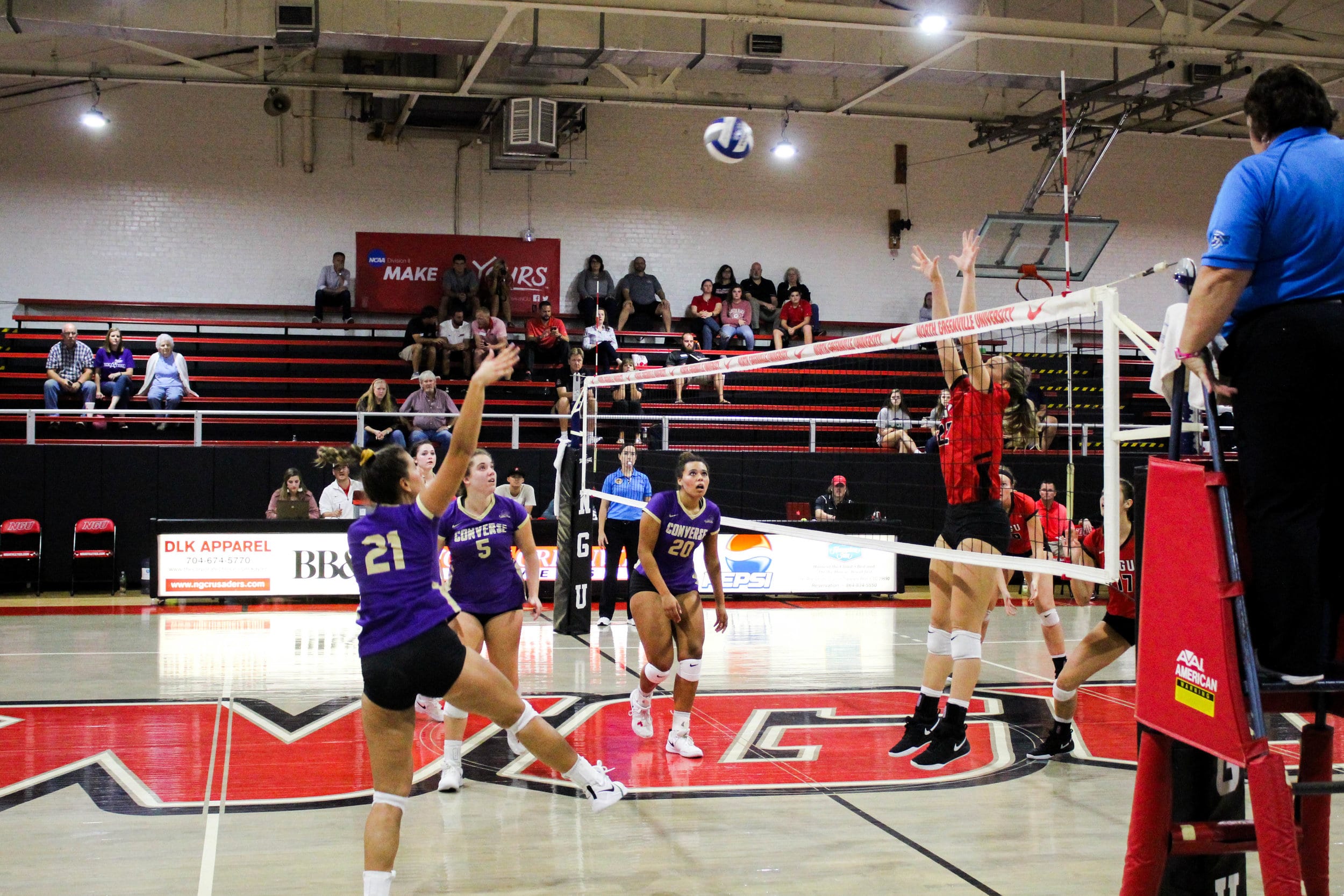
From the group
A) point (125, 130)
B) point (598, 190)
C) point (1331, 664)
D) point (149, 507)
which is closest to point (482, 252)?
point (598, 190)

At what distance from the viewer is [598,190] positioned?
862 inches

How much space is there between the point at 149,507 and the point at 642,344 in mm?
8718

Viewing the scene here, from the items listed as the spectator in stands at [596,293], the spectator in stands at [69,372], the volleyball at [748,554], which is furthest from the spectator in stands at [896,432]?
the spectator in stands at [69,372]

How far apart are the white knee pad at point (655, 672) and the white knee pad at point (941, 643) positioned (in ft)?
5.47

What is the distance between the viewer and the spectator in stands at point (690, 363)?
53.3ft

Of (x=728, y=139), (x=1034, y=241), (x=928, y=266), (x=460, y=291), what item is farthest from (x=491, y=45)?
(x=928, y=266)

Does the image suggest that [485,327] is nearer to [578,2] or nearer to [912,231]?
[578,2]

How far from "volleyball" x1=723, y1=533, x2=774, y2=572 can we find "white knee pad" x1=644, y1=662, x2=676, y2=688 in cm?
737

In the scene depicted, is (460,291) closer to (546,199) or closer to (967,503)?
(546,199)

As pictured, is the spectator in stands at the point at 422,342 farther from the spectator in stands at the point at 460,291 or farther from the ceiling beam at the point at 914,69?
the ceiling beam at the point at 914,69

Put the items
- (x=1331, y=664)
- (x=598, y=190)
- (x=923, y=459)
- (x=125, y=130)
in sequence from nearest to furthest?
(x=1331, y=664) < (x=923, y=459) < (x=125, y=130) < (x=598, y=190)

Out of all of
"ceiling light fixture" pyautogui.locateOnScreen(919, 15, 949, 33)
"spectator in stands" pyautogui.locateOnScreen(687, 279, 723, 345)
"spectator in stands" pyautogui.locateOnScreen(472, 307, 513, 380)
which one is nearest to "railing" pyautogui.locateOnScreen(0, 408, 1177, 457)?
"spectator in stands" pyautogui.locateOnScreen(472, 307, 513, 380)

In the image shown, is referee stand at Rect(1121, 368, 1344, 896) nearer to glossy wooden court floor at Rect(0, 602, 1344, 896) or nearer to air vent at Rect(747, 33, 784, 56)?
glossy wooden court floor at Rect(0, 602, 1344, 896)

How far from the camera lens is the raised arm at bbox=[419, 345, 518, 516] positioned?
4.16 m
